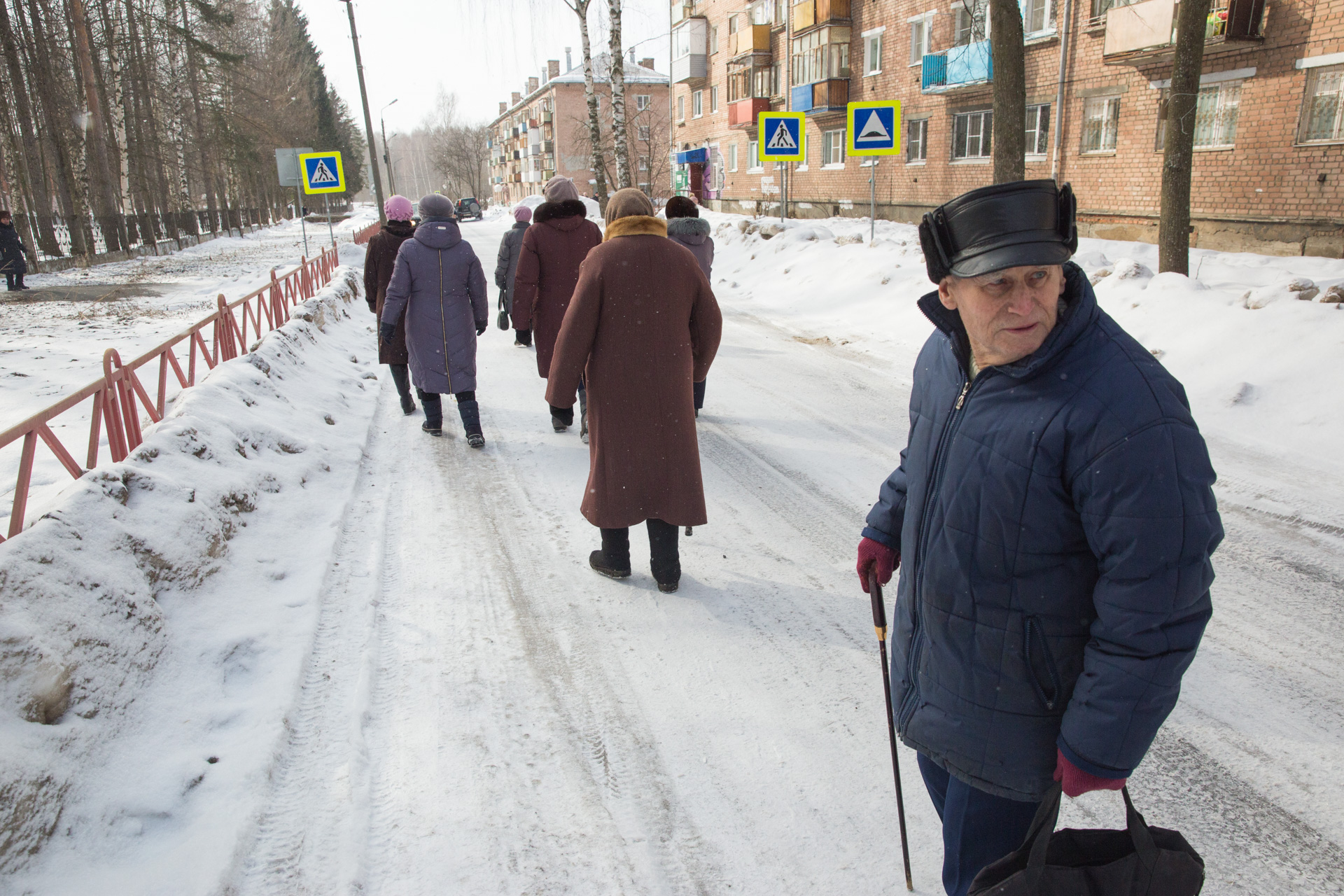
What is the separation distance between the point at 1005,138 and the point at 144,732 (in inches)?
404

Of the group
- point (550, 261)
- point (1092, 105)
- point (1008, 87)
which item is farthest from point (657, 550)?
point (1092, 105)

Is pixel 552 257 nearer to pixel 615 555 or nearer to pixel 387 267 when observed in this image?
pixel 387 267

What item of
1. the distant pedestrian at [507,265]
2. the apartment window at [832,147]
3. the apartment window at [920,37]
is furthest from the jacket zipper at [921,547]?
the apartment window at [832,147]

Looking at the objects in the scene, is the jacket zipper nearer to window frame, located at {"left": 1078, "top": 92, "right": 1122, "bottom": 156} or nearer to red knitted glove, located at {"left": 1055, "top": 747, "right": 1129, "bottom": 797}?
red knitted glove, located at {"left": 1055, "top": 747, "right": 1129, "bottom": 797}

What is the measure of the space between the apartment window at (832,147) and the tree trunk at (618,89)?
1084cm

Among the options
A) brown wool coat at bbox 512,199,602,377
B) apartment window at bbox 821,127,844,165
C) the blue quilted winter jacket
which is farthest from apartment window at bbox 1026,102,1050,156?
the blue quilted winter jacket

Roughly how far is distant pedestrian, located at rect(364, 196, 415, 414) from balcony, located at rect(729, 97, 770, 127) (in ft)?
90.4

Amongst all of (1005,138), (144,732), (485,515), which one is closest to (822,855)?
(144,732)

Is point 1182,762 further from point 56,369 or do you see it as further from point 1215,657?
point 56,369

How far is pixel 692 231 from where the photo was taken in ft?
21.7

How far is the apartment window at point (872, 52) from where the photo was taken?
2544cm

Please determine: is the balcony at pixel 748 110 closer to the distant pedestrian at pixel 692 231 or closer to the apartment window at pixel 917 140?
the apartment window at pixel 917 140

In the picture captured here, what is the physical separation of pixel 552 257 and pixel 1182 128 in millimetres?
6999

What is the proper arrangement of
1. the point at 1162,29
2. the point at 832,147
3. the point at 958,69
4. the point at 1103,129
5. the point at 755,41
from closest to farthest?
the point at 1162,29 < the point at 1103,129 < the point at 958,69 < the point at 832,147 < the point at 755,41
